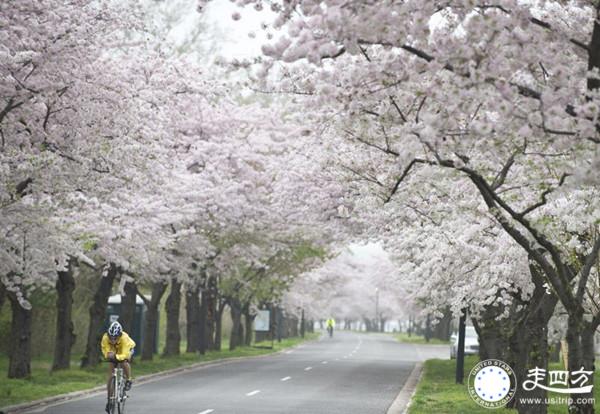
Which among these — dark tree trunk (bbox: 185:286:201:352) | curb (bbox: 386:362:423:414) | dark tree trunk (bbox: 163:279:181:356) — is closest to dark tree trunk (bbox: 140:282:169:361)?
dark tree trunk (bbox: 163:279:181:356)

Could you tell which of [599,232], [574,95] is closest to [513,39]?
[574,95]

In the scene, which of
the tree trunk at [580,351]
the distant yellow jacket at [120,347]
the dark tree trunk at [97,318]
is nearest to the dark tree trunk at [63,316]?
the dark tree trunk at [97,318]

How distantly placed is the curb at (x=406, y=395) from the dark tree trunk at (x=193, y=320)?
1192 cm

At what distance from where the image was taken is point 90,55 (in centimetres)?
1703

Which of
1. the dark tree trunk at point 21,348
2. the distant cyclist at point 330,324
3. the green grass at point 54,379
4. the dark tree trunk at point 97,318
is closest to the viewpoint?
the green grass at point 54,379

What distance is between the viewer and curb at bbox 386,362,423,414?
67.5 ft

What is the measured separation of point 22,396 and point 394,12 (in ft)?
48.8

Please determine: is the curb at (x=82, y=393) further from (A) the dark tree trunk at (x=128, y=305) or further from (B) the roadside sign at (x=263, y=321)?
(B) the roadside sign at (x=263, y=321)

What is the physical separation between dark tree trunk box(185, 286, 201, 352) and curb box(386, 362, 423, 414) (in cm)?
1192

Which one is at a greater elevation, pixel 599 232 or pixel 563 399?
pixel 599 232

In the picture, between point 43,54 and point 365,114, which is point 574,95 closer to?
point 365,114

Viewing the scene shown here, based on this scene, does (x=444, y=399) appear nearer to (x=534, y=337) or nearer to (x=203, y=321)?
(x=534, y=337)

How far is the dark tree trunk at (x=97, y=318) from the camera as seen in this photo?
98.6ft

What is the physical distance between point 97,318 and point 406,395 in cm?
1042
